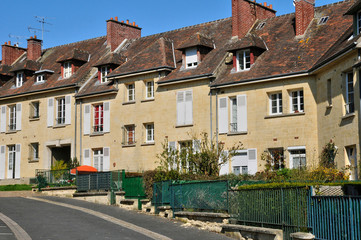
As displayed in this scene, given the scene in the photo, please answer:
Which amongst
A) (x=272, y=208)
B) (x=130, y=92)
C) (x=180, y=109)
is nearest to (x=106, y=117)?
(x=130, y=92)

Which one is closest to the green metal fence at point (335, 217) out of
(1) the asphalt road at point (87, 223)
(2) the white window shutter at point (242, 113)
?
(1) the asphalt road at point (87, 223)

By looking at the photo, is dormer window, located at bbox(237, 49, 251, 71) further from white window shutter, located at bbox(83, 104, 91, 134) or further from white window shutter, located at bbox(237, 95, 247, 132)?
white window shutter, located at bbox(83, 104, 91, 134)

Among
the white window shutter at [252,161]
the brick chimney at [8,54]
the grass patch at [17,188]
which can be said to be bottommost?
the grass patch at [17,188]

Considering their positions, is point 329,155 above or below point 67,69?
below

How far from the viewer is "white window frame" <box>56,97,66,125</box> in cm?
3541

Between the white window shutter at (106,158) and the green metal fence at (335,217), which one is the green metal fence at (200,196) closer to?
the green metal fence at (335,217)

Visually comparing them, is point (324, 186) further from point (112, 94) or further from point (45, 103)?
point (45, 103)

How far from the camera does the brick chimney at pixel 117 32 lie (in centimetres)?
3650

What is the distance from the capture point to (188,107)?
2972 cm

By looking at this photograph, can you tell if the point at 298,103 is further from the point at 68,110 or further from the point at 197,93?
the point at 68,110

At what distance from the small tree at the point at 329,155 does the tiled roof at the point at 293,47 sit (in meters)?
3.59

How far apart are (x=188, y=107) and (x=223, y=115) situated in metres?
2.21

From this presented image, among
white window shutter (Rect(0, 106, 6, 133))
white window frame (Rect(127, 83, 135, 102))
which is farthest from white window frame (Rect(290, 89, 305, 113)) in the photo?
white window shutter (Rect(0, 106, 6, 133))

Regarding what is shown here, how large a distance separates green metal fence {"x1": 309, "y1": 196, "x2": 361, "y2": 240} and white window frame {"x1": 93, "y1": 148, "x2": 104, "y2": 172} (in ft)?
69.7
